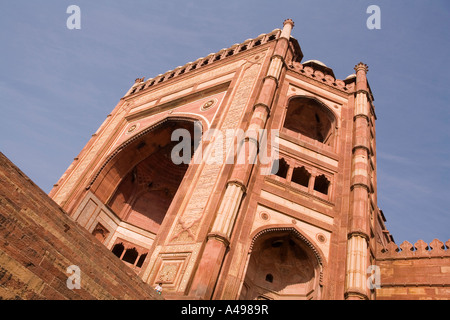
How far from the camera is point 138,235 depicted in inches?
723

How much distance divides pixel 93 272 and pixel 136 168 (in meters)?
13.4

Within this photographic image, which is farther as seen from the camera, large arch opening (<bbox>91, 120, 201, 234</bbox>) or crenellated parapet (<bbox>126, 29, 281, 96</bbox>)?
crenellated parapet (<bbox>126, 29, 281, 96</bbox>)

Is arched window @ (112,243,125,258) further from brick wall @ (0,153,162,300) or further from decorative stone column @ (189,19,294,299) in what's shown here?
brick wall @ (0,153,162,300)

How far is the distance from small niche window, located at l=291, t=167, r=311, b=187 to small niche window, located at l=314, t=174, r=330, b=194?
38 cm

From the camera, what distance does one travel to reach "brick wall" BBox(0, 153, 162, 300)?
15.5ft

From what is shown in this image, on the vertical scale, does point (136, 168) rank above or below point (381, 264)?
above

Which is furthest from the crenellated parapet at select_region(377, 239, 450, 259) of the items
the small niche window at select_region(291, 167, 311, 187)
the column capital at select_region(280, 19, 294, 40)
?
the column capital at select_region(280, 19, 294, 40)

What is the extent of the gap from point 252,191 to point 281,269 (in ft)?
8.83

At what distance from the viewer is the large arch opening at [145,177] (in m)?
17.7

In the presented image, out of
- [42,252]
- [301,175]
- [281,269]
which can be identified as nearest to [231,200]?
[281,269]

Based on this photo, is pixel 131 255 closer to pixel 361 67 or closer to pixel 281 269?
pixel 281 269
